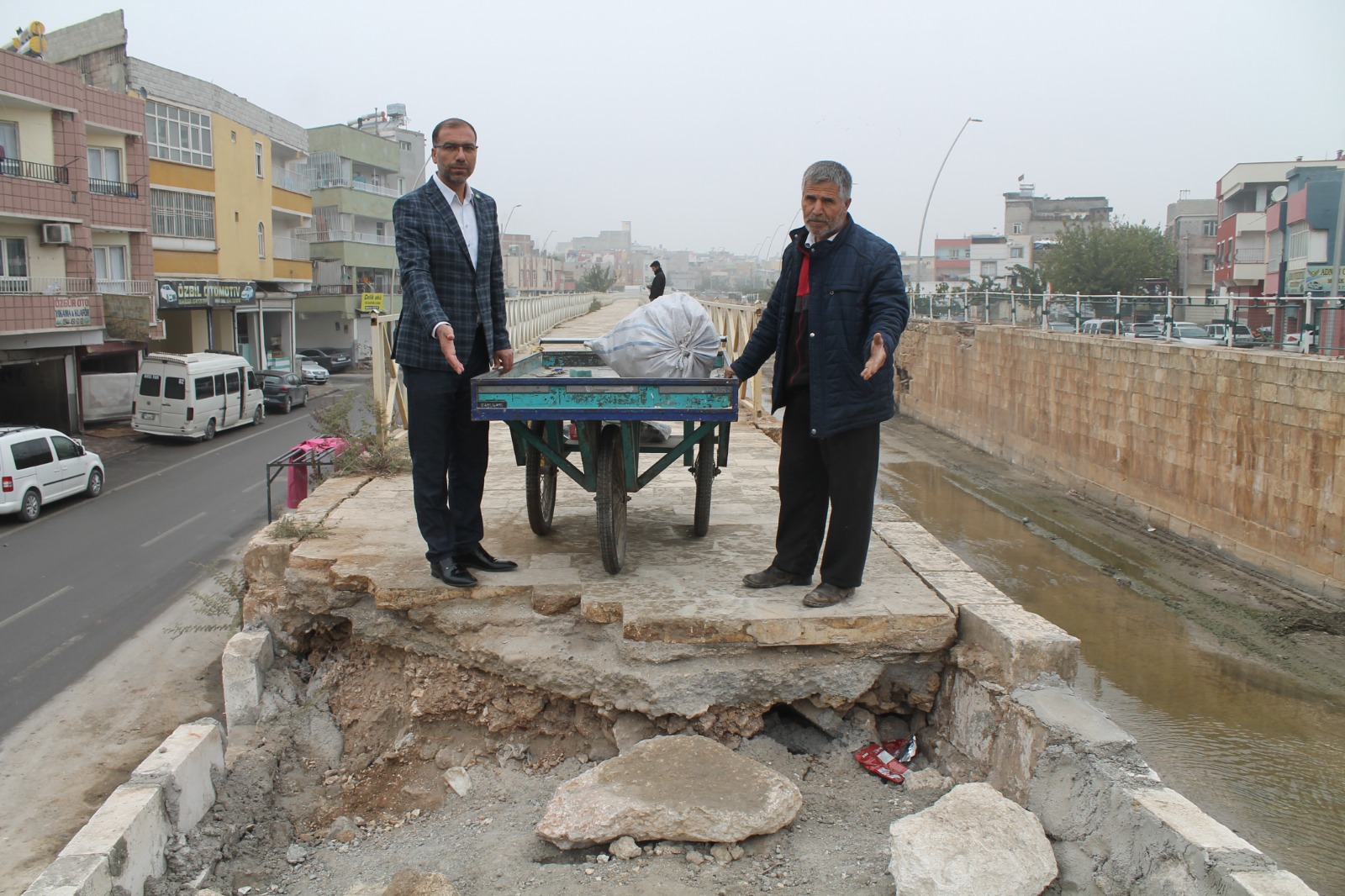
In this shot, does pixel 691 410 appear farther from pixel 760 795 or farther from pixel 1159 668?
pixel 1159 668

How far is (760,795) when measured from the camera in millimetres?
3410


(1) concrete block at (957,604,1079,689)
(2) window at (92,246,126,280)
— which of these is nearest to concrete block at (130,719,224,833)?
(1) concrete block at (957,604,1079,689)

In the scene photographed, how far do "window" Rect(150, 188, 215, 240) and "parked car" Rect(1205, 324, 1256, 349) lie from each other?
1020 inches

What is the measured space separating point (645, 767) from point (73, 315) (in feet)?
76.0

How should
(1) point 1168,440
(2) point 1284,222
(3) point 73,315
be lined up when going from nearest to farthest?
(1) point 1168,440
(3) point 73,315
(2) point 1284,222

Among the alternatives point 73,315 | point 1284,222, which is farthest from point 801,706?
point 1284,222

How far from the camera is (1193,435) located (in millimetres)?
15172

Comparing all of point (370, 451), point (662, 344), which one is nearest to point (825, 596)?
point (662, 344)

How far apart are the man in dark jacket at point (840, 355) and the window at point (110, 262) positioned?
25.0 meters

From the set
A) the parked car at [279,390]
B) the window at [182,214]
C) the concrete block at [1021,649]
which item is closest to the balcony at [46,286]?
the window at [182,214]

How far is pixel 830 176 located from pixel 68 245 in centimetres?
2348

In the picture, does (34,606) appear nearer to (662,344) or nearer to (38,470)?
(38,470)

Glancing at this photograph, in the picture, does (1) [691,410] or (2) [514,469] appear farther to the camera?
(2) [514,469]

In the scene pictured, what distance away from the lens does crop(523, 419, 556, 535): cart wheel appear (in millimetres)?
5031
